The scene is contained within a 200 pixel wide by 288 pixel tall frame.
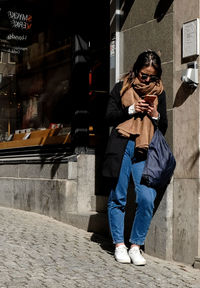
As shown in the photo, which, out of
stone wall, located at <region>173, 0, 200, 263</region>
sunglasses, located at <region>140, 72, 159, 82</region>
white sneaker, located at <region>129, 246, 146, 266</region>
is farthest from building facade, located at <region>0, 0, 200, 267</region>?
white sneaker, located at <region>129, 246, 146, 266</region>

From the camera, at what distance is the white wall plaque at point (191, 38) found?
5.60m

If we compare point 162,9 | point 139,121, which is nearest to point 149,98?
point 139,121

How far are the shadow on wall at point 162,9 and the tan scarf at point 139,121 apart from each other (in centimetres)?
88

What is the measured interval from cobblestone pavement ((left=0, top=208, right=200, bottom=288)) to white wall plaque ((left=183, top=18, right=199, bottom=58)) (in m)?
2.10

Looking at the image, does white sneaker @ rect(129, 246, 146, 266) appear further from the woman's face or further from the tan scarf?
the woman's face

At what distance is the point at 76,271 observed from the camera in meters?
Result: 5.05

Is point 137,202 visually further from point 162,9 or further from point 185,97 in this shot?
point 162,9

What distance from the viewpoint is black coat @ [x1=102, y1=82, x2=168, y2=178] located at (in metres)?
5.51

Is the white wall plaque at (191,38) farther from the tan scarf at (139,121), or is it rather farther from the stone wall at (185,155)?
the tan scarf at (139,121)

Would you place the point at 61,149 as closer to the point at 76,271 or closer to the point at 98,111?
A: the point at 98,111

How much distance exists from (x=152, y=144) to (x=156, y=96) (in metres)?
0.47

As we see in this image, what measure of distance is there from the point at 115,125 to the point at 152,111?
0.44m

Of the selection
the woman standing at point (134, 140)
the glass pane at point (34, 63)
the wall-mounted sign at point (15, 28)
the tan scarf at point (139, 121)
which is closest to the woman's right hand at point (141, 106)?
the woman standing at point (134, 140)

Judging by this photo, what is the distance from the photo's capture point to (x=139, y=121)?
218 inches
